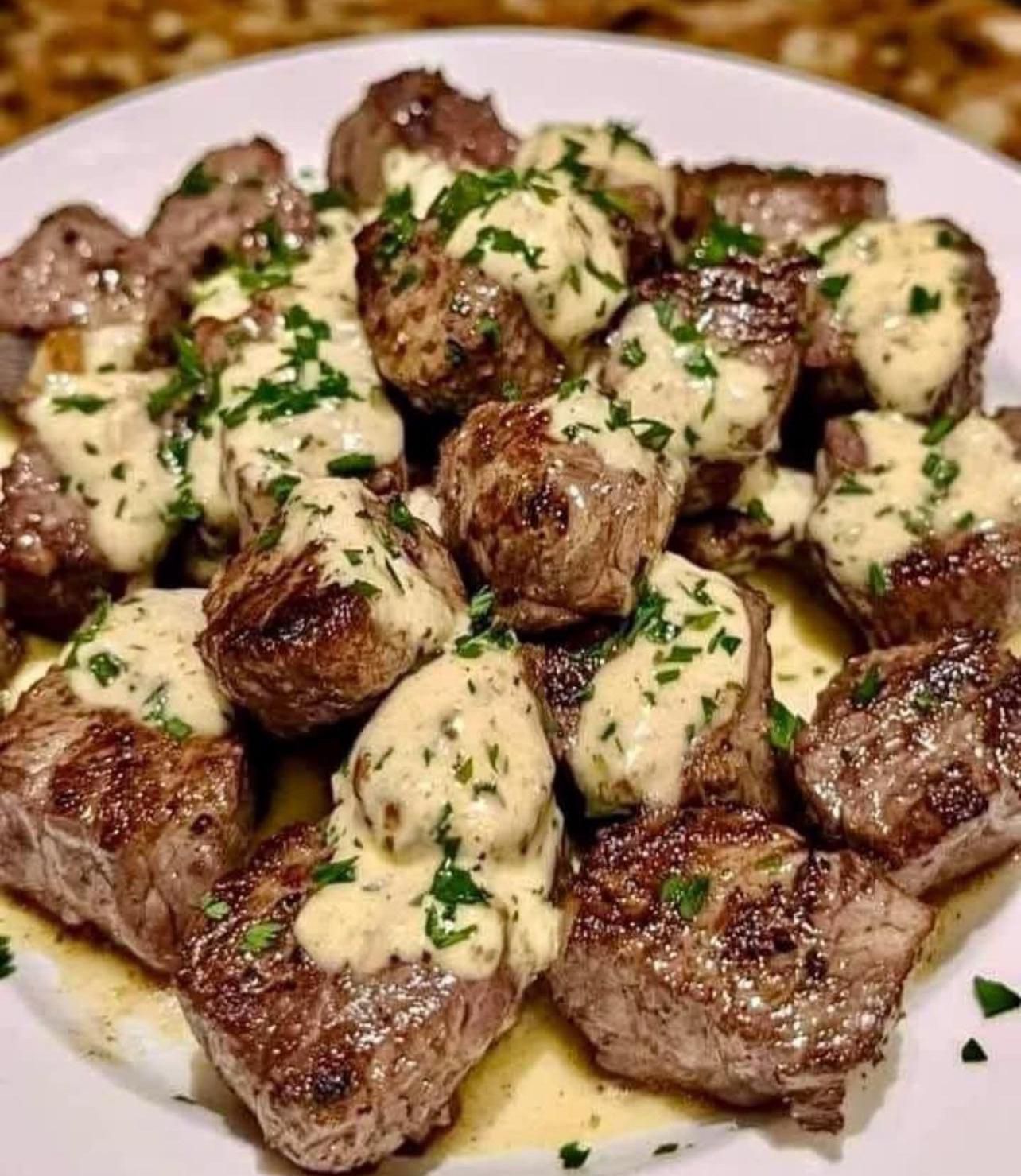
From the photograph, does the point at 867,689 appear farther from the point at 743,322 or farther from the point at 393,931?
the point at 393,931

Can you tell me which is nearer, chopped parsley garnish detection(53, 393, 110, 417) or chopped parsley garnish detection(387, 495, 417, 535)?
chopped parsley garnish detection(387, 495, 417, 535)

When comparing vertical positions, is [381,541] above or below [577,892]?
above

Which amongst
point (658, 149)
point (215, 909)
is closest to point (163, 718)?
point (215, 909)

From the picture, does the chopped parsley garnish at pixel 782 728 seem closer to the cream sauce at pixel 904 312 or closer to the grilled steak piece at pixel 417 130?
the cream sauce at pixel 904 312

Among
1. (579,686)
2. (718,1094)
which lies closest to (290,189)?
(579,686)

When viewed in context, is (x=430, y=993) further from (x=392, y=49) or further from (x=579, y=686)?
(x=392, y=49)

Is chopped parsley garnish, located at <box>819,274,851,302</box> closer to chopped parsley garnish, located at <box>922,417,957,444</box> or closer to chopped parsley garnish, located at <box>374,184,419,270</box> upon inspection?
chopped parsley garnish, located at <box>922,417,957,444</box>

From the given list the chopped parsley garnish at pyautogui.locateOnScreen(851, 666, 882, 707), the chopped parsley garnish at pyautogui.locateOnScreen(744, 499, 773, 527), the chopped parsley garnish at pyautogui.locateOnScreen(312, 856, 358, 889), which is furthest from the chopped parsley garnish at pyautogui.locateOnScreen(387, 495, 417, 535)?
the chopped parsley garnish at pyautogui.locateOnScreen(851, 666, 882, 707)
